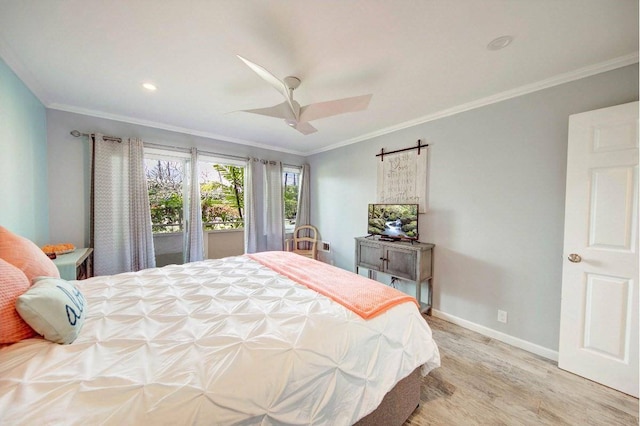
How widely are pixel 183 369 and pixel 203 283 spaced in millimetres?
972

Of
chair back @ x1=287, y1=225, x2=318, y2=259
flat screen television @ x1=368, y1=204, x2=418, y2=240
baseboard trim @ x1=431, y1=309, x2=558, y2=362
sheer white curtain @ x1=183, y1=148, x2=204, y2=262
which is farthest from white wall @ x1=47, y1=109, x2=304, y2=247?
baseboard trim @ x1=431, y1=309, x2=558, y2=362

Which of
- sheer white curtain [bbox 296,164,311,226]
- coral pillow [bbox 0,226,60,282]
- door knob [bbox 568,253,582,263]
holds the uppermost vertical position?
sheer white curtain [bbox 296,164,311,226]

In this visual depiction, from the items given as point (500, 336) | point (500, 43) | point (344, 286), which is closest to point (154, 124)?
point (344, 286)

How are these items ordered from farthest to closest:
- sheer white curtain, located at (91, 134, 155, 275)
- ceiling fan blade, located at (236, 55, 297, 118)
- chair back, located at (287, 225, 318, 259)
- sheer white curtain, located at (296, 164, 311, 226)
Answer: sheer white curtain, located at (296, 164, 311, 226)
chair back, located at (287, 225, 318, 259)
sheer white curtain, located at (91, 134, 155, 275)
ceiling fan blade, located at (236, 55, 297, 118)

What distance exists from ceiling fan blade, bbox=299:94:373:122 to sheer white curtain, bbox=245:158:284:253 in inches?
89.4

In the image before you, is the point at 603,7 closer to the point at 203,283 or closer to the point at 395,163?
the point at 395,163

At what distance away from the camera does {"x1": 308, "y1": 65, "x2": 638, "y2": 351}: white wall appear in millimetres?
2062

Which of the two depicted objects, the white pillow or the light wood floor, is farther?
the light wood floor

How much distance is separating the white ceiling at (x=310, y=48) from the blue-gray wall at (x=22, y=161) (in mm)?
181

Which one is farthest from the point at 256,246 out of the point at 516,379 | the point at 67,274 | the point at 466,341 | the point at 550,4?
the point at 550,4

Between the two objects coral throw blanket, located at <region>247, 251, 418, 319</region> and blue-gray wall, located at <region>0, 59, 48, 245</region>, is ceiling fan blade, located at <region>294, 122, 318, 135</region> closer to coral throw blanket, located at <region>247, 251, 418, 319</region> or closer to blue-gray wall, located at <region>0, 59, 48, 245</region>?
coral throw blanket, located at <region>247, 251, 418, 319</region>

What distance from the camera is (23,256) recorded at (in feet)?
4.00

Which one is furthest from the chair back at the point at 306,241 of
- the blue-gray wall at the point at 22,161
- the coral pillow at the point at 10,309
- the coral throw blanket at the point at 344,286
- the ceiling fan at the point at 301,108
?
the coral pillow at the point at 10,309

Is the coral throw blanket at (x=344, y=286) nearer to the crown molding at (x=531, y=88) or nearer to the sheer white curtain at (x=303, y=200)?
the crown molding at (x=531, y=88)
